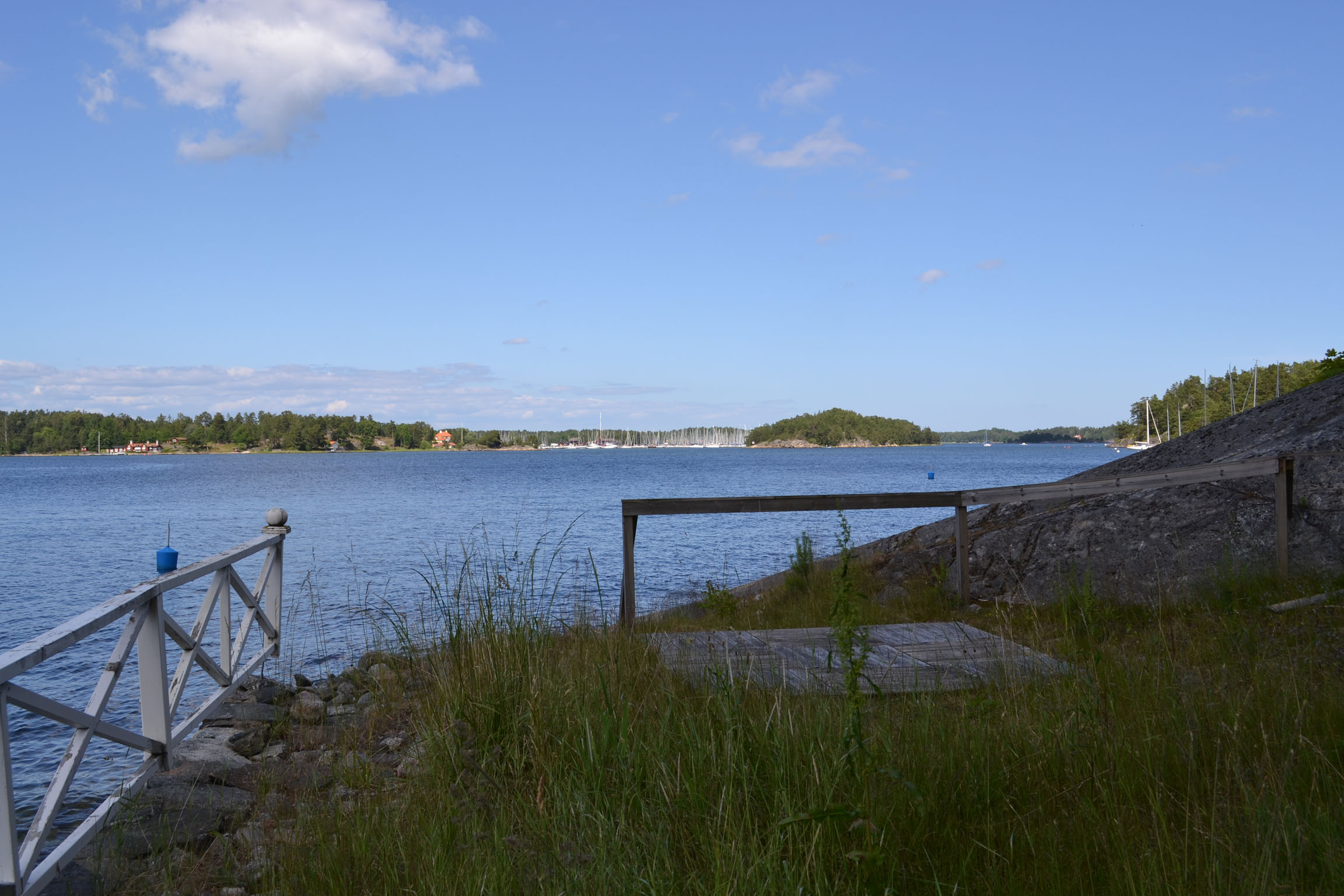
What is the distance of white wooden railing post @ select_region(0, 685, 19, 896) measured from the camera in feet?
10.2

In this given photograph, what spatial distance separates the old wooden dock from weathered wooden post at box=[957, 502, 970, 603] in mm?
1316

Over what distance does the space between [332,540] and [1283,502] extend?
26.1 meters

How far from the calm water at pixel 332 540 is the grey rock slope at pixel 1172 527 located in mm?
3529

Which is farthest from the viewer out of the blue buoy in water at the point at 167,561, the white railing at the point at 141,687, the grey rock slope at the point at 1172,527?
the grey rock slope at the point at 1172,527

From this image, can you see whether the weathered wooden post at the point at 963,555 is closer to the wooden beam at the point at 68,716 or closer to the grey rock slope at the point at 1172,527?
the grey rock slope at the point at 1172,527

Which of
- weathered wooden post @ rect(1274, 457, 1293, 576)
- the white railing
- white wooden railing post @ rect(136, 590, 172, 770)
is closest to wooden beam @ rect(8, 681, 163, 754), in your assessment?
the white railing

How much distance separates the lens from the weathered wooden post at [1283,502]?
249 inches

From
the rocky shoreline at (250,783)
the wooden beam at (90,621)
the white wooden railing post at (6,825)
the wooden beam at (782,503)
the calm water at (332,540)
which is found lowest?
the calm water at (332,540)

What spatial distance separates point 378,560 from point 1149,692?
66.4ft

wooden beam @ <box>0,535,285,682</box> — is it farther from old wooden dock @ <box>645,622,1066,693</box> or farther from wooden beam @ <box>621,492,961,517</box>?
wooden beam @ <box>621,492,961,517</box>

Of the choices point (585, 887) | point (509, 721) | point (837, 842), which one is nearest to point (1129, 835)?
point (837, 842)

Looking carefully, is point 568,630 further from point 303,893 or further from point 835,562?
point 835,562

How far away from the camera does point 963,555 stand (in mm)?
8023

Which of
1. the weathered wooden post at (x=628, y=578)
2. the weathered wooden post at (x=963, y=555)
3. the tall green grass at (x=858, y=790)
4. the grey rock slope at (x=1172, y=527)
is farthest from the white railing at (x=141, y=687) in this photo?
the weathered wooden post at (x=963, y=555)
